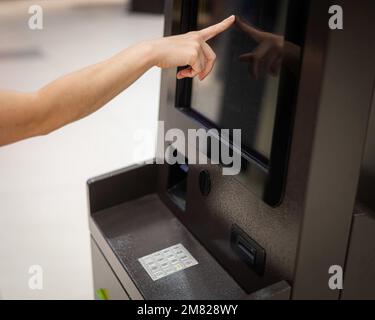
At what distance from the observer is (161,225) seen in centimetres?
151

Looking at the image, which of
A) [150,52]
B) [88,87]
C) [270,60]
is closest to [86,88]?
[88,87]

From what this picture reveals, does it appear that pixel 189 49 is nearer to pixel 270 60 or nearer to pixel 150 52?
pixel 150 52

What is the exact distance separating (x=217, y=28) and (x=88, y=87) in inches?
13.0

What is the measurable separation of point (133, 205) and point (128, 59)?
24.3 inches

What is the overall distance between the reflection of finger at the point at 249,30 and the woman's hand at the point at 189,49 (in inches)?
0.8

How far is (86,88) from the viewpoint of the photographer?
3.66ft

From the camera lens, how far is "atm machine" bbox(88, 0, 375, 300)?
926 millimetres

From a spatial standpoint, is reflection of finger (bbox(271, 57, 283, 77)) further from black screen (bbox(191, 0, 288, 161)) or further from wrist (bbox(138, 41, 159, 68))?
wrist (bbox(138, 41, 159, 68))

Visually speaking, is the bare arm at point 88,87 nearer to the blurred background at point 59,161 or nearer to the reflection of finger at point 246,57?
the reflection of finger at point 246,57

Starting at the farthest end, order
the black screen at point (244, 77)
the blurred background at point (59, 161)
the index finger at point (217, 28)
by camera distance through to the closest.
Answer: the blurred background at point (59, 161)
the index finger at point (217, 28)
the black screen at point (244, 77)

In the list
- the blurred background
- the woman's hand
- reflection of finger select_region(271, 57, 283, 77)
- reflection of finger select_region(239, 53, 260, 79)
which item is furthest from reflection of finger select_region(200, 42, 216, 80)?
the blurred background

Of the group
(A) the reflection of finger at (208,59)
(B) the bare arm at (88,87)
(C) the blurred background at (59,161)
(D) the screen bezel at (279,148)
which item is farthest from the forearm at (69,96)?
(C) the blurred background at (59,161)

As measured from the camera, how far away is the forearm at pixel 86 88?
1.11 metres

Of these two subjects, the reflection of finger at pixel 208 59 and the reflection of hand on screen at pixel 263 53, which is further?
the reflection of finger at pixel 208 59
